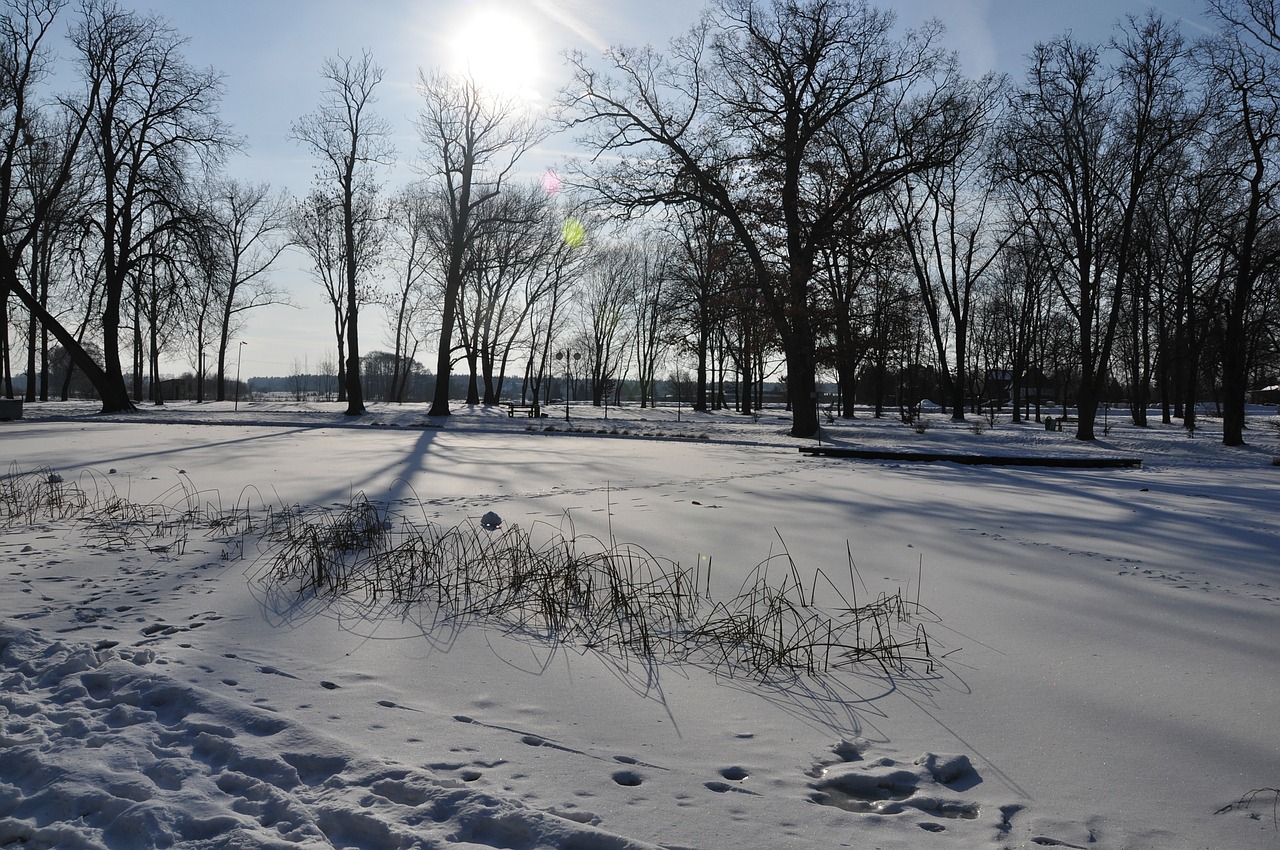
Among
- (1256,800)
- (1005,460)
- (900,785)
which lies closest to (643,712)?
(900,785)

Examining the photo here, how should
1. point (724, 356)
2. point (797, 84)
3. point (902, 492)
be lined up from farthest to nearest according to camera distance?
point (724, 356) → point (797, 84) → point (902, 492)

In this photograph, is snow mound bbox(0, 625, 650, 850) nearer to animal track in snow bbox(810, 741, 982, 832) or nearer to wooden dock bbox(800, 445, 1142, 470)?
animal track in snow bbox(810, 741, 982, 832)

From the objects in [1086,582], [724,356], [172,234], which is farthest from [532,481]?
[724,356]

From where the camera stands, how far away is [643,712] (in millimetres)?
2656

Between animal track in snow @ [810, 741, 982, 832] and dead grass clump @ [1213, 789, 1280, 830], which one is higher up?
dead grass clump @ [1213, 789, 1280, 830]

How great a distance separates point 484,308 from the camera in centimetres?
4697

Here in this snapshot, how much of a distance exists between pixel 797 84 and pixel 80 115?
2186 cm

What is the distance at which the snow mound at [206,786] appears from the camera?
186 cm

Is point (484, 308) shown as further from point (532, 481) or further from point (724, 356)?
point (532, 481)

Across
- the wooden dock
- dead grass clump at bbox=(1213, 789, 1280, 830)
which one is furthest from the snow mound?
the wooden dock

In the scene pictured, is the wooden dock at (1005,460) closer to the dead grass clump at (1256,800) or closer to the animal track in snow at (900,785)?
the dead grass clump at (1256,800)

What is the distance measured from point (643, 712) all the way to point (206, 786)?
134 cm

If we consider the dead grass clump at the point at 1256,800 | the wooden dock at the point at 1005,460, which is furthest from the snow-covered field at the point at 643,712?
the wooden dock at the point at 1005,460

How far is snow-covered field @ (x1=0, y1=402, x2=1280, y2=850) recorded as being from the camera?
1.95 metres
